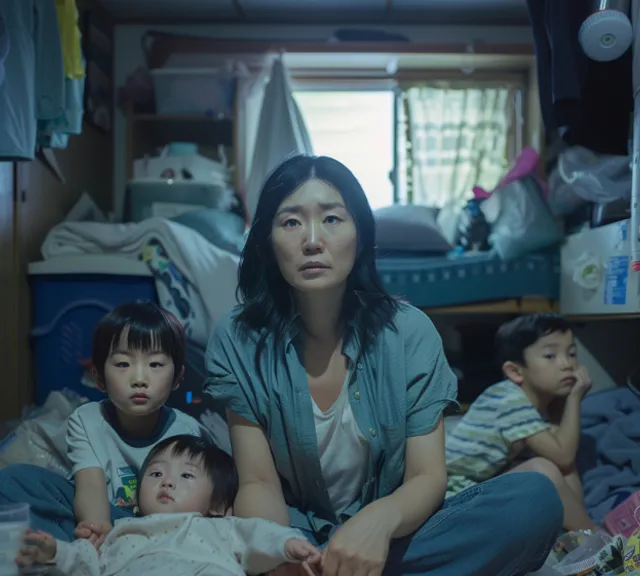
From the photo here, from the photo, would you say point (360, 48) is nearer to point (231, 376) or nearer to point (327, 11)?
point (327, 11)

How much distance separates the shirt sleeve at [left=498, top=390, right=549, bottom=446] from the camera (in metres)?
1.61

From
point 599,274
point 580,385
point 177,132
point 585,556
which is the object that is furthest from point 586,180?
point 177,132

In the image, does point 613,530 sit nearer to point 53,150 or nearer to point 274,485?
point 274,485

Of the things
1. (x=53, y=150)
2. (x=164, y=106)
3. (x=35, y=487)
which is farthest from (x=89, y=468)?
(x=164, y=106)

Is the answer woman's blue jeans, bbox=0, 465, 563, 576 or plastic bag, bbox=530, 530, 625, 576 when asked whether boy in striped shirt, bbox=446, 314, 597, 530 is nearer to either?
plastic bag, bbox=530, 530, 625, 576

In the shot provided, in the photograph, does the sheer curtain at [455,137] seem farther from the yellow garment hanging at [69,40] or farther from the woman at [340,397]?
the woman at [340,397]

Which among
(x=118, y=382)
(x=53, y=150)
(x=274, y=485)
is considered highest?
(x=53, y=150)

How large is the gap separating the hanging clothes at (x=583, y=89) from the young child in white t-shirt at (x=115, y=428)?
108 cm

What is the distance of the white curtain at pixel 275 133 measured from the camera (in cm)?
277

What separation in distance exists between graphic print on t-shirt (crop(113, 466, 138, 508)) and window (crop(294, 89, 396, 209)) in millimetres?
2305

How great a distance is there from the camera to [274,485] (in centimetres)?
113

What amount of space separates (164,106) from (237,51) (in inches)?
16.7

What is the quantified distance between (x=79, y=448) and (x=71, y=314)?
3.67 ft

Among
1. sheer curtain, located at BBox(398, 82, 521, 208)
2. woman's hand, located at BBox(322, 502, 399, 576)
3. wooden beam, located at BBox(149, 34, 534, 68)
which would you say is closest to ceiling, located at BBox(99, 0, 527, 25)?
wooden beam, located at BBox(149, 34, 534, 68)
